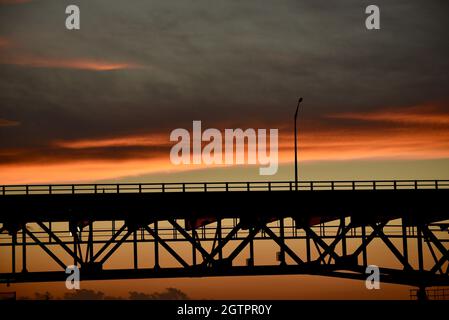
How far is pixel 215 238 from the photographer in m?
62.4

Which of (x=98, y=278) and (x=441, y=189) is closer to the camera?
(x=98, y=278)

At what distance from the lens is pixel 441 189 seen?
64.1 m

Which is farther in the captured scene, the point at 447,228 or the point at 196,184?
the point at 447,228

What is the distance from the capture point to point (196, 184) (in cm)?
6353

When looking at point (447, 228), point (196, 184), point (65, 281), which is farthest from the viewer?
point (447, 228)

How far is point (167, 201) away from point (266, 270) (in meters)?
7.04

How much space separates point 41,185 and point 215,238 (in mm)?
10747

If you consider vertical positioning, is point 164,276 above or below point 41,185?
below

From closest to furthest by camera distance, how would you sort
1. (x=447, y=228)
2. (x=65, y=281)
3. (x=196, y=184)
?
(x=65, y=281) < (x=196, y=184) < (x=447, y=228)
